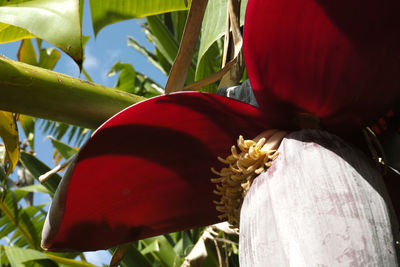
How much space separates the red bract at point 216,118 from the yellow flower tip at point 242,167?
19mm

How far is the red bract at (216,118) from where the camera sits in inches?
12.1

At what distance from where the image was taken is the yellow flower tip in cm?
34

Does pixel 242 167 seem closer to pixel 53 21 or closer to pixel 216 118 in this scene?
pixel 216 118

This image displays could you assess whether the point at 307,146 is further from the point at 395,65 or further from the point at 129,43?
the point at 129,43

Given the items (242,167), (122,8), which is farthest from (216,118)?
(122,8)

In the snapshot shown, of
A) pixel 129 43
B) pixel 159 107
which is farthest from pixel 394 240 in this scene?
pixel 129 43

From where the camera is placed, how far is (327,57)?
0.32 m

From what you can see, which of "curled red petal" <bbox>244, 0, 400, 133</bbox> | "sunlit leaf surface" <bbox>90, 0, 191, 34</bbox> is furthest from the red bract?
"sunlit leaf surface" <bbox>90, 0, 191, 34</bbox>

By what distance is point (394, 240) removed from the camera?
285 millimetres

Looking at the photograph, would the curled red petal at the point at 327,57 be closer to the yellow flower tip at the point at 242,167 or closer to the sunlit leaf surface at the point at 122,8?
the yellow flower tip at the point at 242,167

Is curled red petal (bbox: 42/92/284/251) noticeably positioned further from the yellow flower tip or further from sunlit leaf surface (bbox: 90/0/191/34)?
sunlit leaf surface (bbox: 90/0/191/34)

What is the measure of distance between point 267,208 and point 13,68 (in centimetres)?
19

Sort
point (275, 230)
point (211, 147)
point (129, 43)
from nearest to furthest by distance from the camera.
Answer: point (275, 230) → point (211, 147) → point (129, 43)

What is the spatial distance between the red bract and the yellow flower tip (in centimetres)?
2
